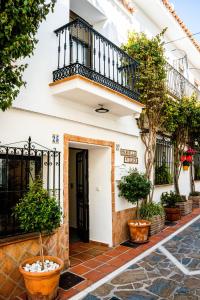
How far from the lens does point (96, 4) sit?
6930 millimetres

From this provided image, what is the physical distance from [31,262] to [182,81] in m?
10.0

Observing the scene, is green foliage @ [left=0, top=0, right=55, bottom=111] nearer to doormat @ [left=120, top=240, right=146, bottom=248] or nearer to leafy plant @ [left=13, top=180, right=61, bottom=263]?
leafy plant @ [left=13, top=180, right=61, bottom=263]

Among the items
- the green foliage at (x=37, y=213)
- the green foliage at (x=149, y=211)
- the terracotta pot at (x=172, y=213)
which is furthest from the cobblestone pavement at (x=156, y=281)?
the terracotta pot at (x=172, y=213)

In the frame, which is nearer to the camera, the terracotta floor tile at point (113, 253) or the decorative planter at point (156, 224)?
the terracotta floor tile at point (113, 253)

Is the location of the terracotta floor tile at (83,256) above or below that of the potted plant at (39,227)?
below

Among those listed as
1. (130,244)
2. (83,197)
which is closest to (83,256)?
(130,244)

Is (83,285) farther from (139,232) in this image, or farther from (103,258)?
(139,232)

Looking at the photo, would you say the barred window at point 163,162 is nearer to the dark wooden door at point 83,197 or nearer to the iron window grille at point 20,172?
the dark wooden door at point 83,197

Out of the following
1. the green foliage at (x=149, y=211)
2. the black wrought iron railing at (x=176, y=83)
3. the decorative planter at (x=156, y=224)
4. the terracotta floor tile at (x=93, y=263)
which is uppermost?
the black wrought iron railing at (x=176, y=83)

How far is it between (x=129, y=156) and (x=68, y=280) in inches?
159

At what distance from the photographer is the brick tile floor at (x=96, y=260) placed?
4590 mm

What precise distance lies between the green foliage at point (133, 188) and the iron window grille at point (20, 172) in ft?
7.45

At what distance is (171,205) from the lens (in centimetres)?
974

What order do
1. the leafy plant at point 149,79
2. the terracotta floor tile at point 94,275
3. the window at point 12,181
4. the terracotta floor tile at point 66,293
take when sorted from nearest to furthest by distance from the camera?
the terracotta floor tile at point 66,293
the window at point 12,181
the terracotta floor tile at point 94,275
the leafy plant at point 149,79
